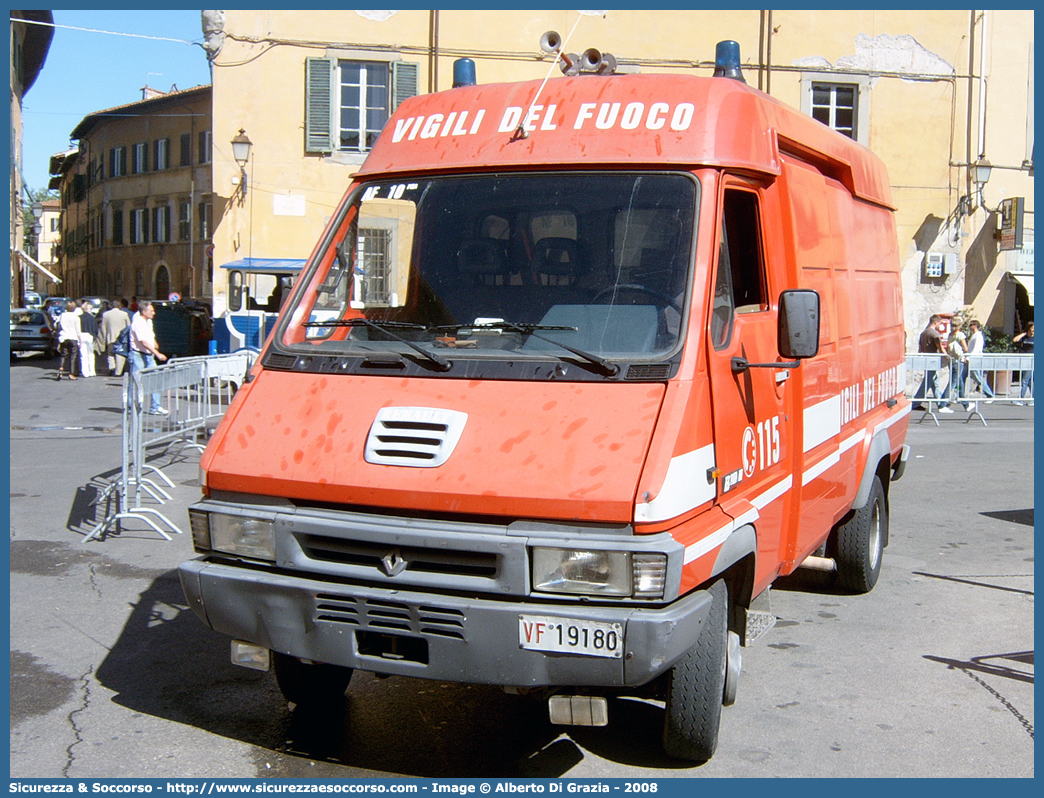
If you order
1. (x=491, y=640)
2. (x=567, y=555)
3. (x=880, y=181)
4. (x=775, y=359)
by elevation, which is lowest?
(x=491, y=640)

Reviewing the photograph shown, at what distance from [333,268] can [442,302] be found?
56 cm

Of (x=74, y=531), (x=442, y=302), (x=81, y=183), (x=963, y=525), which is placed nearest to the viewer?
(x=442, y=302)

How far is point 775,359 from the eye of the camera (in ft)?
16.2

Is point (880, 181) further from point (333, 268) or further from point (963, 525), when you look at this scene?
point (333, 268)

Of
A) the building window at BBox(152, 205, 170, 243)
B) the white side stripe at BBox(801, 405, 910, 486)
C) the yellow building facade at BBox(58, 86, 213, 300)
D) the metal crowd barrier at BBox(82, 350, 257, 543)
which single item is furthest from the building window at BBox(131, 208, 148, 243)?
the white side stripe at BBox(801, 405, 910, 486)

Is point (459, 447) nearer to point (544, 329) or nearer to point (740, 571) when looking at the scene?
point (544, 329)

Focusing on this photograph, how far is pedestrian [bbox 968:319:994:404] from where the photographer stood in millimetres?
17906

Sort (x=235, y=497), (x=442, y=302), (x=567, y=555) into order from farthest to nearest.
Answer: (x=442, y=302) < (x=235, y=497) < (x=567, y=555)

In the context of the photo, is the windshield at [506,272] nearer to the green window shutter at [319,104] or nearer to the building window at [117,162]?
the green window shutter at [319,104]

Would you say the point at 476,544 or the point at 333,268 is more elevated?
the point at 333,268

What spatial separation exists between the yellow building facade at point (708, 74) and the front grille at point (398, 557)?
60.0 feet

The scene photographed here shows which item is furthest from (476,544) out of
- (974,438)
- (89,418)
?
(89,418)

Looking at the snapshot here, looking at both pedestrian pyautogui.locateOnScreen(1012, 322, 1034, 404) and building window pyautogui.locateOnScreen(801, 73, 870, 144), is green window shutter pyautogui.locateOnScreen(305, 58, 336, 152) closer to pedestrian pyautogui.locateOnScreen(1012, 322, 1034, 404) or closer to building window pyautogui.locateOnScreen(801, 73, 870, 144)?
building window pyautogui.locateOnScreen(801, 73, 870, 144)

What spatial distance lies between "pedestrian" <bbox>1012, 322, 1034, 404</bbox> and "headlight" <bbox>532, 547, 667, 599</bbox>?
16680mm
